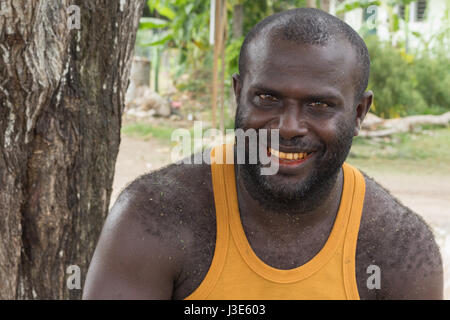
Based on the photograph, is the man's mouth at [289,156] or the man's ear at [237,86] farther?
the man's ear at [237,86]

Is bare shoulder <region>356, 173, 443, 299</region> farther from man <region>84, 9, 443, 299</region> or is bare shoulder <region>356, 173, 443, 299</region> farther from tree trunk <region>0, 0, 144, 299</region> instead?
tree trunk <region>0, 0, 144, 299</region>

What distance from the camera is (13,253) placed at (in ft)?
7.77

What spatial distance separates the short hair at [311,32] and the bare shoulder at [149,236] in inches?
16.9

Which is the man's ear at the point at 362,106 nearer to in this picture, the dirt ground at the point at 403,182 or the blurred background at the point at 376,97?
the dirt ground at the point at 403,182

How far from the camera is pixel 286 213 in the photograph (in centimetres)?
189

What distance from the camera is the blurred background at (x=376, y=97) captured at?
772 centimetres

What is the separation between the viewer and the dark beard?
1.75m

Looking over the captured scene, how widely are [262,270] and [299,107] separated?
0.50 m

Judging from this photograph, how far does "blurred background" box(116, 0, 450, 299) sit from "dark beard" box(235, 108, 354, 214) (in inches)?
170

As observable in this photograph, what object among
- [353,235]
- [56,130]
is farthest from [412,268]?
[56,130]

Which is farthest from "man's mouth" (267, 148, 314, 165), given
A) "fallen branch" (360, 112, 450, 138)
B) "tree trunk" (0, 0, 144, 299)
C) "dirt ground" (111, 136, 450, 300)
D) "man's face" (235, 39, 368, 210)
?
"fallen branch" (360, 112, 450, 138)

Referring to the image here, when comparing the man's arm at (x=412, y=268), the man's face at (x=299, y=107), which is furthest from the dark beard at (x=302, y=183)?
the man's arm at (x=412, y=268)
